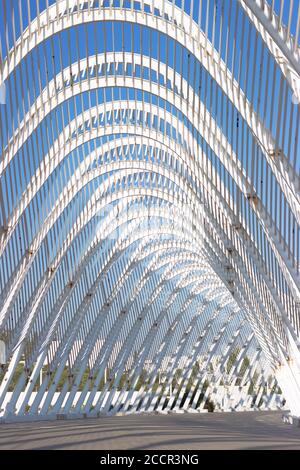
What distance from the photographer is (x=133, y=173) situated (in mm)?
42969

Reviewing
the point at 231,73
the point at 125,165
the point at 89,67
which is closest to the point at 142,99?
the point at 89,67

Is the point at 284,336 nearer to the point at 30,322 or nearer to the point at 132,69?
the point at 30,322

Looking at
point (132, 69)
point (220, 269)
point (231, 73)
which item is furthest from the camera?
point (220, 269)

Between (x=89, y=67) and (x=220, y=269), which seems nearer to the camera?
(x=89, y=67)

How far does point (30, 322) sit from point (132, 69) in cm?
1939

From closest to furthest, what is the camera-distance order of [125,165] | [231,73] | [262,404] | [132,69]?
1. [231,73]
2. [132,69]
3. [125,165]
4. [262,404]

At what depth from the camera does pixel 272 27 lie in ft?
57.3

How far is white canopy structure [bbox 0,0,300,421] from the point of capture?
79.0 feet

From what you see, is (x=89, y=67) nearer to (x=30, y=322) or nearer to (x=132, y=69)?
(x=132, y=69)

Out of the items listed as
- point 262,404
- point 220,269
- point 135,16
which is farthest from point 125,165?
point 262,404

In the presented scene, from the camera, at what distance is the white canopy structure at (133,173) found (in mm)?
24078
